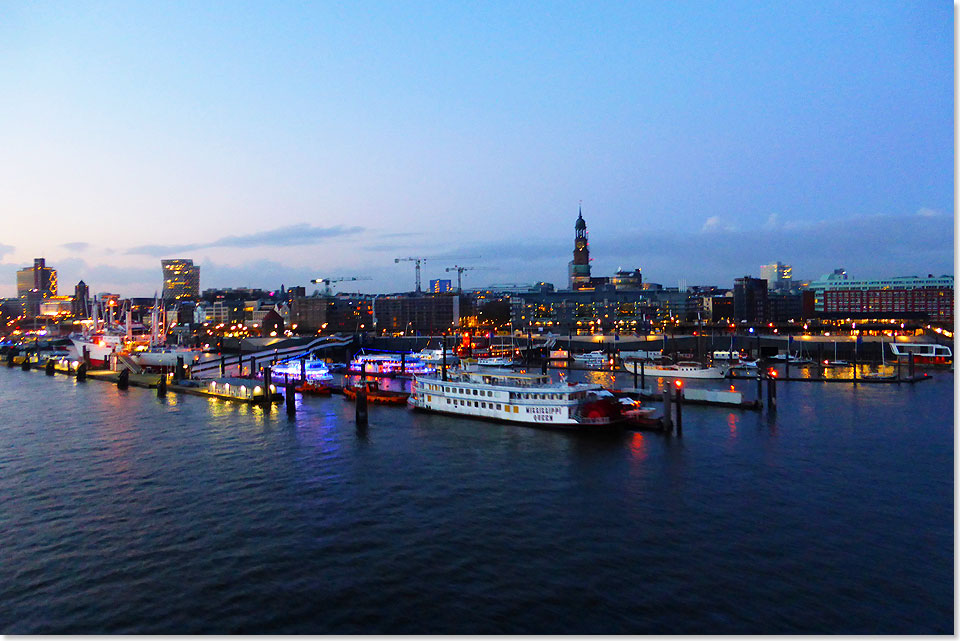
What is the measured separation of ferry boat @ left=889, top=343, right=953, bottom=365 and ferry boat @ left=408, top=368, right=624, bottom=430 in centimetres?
5127

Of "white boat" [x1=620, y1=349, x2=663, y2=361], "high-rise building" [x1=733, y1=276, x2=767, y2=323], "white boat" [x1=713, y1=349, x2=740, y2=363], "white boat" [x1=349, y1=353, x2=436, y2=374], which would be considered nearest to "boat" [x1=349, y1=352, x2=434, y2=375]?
"white boat" [x1=349, y1=353, x2=436, y2=374]

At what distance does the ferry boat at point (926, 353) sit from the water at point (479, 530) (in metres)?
41.8

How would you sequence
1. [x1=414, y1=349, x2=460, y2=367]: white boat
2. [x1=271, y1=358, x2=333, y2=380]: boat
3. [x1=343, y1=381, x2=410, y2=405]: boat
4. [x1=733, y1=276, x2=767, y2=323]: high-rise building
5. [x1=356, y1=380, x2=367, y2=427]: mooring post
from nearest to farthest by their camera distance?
[x1=356, y1=380, x2=367, y2=427]: mooring post
[x1=343, y1=381, x2=410, y2=405]: boat
[x1=271, y1=358, x2=333, y2=380]: boat
[x1=414, y1=349, x2=460, y2=367]: white boat
[x1=733, y1=276, x2=767, y2=323]: high-rise building

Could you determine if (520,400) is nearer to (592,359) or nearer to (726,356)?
(592,359)

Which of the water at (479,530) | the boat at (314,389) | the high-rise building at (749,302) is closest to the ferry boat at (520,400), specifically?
the water at (479,530)

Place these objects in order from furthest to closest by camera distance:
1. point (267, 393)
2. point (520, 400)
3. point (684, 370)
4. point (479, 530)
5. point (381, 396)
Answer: point (684, 370), point (381, 396), point (267, 393), point (520, 400), point (479, 530)

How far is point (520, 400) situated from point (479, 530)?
65.5 ft

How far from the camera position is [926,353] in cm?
7669

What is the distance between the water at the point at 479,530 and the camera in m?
17.1

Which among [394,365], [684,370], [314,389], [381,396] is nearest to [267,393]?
[314,389]

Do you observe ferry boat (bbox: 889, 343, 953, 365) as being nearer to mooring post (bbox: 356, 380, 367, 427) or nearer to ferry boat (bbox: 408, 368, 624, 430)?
ferry boat (bbox: 408, 368, 624, 430)

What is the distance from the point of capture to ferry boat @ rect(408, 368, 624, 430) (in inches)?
1594

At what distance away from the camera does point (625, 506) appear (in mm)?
25578

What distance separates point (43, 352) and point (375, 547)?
374ft
